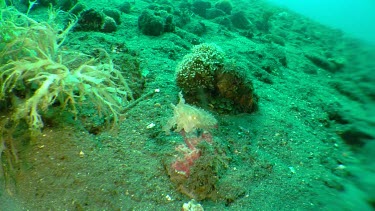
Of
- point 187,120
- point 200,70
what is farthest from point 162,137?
point 200,70

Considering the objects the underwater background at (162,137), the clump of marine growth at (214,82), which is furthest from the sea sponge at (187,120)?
the clump of marine growth at (214,82)

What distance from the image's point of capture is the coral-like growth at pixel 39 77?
2762 mm

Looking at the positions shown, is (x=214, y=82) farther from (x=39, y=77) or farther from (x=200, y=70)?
(x=39, y=77)

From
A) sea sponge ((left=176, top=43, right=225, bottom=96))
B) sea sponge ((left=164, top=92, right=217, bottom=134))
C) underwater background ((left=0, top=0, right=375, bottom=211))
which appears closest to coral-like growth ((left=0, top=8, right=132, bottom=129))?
underwater background ((left=0, top=0, right=375, bottom=211))

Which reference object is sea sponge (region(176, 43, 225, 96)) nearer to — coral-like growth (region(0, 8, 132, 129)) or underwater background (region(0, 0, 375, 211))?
underwater background (region(0, 0, 375, 211))

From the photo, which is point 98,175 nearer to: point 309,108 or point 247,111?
point 247,111

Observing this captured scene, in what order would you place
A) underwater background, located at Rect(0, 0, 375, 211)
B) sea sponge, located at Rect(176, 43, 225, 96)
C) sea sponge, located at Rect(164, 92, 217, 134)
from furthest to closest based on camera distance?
1. sea sponge, located at Rect(176, 43, 225, 96)
2. sea sponge, located at Rect(164, 92, 217, 134)
3. underwater background, located at Rect(0, 0, 375, 211)

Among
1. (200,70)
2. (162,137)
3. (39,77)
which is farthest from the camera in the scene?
(200,70)

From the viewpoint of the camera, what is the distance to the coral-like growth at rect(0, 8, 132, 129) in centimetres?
276

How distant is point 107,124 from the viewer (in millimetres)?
3406

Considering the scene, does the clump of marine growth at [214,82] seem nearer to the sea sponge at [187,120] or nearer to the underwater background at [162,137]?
the underwater background at [162,137]

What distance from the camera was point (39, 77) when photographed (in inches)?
106

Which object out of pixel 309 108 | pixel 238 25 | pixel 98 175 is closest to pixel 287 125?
pixel 309 108

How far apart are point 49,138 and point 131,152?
965 millimetres
